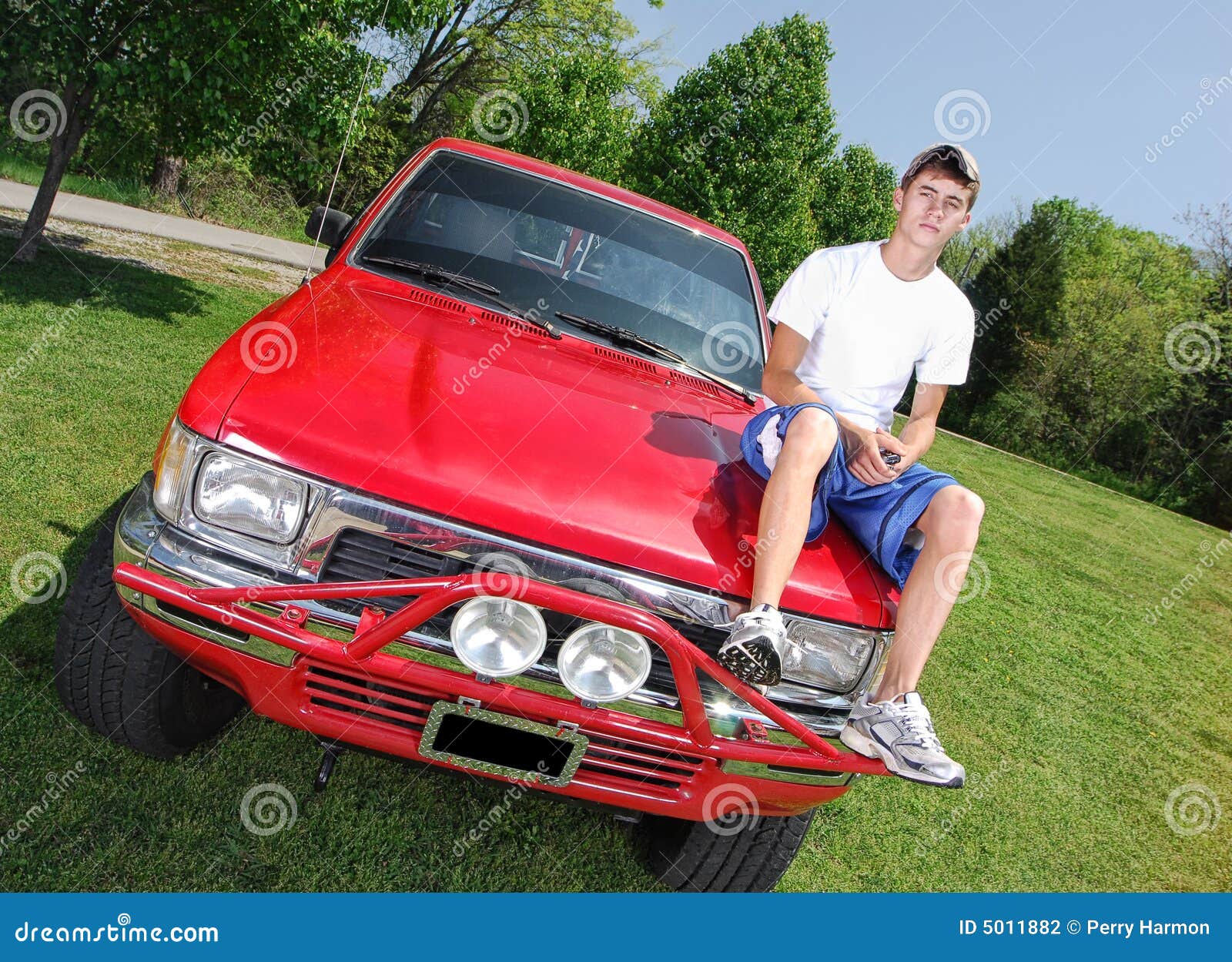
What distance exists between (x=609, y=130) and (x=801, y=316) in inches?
490

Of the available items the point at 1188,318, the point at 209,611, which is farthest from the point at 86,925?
the point at 1188,318

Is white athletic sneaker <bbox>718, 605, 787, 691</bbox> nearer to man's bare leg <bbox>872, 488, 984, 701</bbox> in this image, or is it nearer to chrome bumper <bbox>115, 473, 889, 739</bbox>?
chrome bumper <bbox>115, 473, 889, 739</bbox>

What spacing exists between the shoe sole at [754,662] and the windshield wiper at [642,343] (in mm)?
1353

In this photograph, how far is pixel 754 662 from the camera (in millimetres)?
1902

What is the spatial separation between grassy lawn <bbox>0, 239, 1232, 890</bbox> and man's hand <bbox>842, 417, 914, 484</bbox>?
1259mm

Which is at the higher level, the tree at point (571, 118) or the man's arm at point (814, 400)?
the tree at point (571, 118)

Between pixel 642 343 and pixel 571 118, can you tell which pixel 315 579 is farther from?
pixel 571 118

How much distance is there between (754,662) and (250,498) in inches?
46.7

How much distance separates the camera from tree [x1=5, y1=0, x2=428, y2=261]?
7.04 m

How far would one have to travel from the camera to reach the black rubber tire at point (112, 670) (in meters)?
2.26
